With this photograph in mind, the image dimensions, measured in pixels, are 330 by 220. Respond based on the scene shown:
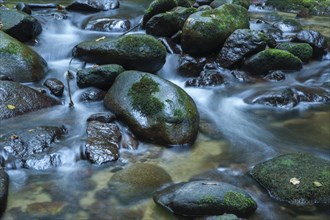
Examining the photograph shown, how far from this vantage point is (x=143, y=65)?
340 inches

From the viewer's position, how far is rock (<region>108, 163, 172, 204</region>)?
4863 millimetres

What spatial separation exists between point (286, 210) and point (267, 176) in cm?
61

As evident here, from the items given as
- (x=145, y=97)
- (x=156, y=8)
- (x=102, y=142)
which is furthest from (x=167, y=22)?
(x=102, y=142)

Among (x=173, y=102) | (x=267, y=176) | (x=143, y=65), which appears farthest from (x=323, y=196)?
(x=143, y=65)

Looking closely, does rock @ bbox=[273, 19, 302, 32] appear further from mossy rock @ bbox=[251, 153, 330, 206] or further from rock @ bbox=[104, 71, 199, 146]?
mossy rock @ bbox=[251, 153, 330, 206]

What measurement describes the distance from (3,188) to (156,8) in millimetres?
7998

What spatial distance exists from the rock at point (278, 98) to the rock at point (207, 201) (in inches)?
156

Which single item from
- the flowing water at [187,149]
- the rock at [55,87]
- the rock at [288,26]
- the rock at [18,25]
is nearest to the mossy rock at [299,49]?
the flowing water at [187,149]

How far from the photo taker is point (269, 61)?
31.3 ft

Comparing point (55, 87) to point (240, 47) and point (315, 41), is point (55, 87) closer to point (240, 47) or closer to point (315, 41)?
point (240, 47)

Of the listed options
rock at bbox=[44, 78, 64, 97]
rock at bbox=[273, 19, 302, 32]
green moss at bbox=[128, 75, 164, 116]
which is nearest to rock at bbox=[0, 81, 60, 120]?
rock at bbox=[44, 78, 64, 97]

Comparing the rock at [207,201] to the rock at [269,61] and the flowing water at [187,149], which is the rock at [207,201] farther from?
the rock at [269,61]

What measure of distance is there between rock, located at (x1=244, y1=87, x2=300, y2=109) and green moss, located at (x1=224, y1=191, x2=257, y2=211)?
4021 mm

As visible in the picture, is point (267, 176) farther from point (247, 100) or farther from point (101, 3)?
point (101, 3)
